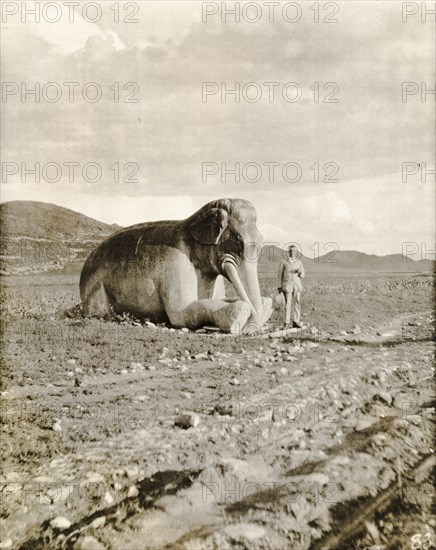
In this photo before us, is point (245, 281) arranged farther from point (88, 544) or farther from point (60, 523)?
point (88, 544)

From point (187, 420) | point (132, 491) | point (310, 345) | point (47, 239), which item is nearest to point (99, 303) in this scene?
point (310, 345)

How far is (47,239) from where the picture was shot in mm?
17656

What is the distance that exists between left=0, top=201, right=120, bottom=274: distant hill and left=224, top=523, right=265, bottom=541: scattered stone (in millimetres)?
12102

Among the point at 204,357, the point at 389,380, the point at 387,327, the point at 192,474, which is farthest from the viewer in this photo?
the point at 387,327

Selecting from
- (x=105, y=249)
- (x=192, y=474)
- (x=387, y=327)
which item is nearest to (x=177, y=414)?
(x=192, y=474)

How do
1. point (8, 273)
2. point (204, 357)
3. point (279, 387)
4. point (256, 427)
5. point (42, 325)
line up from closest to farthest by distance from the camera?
point (256, 427), point (279, 387), point (204, 357), point (42, 325), point (8, 273)

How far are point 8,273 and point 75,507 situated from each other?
590 inches

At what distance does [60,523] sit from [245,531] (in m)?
1.05

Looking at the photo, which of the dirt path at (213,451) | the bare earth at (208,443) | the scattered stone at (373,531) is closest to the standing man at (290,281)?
the bare earth at (208,443)

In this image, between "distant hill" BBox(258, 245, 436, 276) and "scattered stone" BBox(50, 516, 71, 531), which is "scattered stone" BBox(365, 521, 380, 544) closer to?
"scattered stone" BBox(50, 516, 71, 531)

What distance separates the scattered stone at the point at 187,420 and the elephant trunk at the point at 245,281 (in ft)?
13.9

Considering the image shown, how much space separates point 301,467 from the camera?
12.4 feet

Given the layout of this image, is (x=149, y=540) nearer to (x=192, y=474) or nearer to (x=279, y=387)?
(x=192, y=474)

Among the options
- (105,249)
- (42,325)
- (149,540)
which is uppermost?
(105,249)
